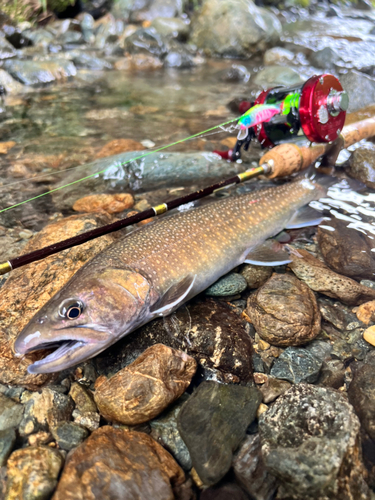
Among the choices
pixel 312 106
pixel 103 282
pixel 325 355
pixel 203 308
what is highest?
pixel 312 106

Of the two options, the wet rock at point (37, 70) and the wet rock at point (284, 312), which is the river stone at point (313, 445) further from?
the wet rock at point (37, 70)

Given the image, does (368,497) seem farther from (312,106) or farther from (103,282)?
(312,106)

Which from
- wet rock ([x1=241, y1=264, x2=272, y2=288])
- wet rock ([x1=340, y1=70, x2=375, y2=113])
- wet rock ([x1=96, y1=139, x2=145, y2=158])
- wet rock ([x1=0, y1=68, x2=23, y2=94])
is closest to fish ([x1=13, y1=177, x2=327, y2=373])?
wet rock ([x1=241, y1=264, x2=272, y2=288])

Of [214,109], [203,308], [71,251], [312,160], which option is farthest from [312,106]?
[214,109]

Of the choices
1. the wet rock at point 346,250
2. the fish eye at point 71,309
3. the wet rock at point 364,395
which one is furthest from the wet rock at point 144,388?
the wet rock at point 346,250

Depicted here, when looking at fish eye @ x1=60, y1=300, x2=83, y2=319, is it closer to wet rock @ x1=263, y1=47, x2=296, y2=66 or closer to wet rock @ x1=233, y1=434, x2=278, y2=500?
wet rock @ x1=233, y1=434, x2=278, y2=500

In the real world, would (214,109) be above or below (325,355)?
above

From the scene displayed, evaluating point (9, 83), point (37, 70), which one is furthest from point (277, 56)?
point (9, 83)

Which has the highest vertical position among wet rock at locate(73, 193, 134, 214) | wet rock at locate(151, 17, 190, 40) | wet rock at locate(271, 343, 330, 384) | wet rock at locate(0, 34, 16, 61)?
wet rock at locate(151, 17, 190, 40)
